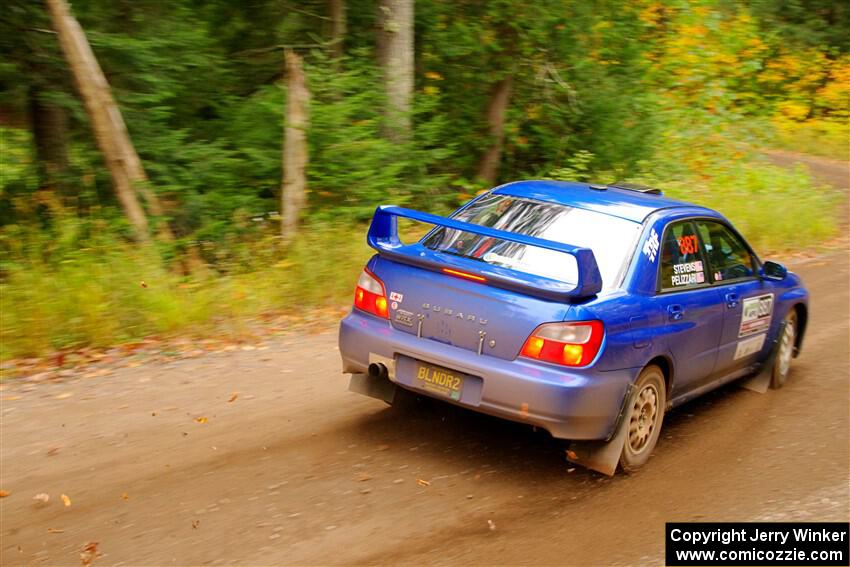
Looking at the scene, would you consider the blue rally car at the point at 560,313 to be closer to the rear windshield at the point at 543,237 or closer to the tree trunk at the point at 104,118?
the rear windshield at the point at 543,237

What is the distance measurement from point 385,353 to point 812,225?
43.5ft

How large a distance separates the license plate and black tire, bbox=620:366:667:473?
43.4 inches

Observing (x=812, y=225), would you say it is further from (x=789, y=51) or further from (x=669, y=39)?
(x=789, y=51)

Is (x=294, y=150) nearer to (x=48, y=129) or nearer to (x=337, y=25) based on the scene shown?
(x=48, y=129)

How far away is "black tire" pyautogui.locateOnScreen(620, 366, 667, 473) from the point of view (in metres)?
5.77

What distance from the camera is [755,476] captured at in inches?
233

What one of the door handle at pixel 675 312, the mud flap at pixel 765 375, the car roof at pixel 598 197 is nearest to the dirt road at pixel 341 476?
the mud flap at pixel 765 375

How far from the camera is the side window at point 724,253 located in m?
6.73

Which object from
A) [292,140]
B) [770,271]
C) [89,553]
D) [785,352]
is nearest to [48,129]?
[292,140]

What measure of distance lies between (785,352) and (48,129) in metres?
9.35

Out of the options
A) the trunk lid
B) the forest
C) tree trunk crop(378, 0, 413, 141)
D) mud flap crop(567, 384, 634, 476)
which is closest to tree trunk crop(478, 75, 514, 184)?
the forest

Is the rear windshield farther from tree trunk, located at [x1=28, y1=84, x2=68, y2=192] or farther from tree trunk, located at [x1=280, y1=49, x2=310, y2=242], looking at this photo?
tree trunk, located at [x1=28, y1=84, x2=68, y2=192]

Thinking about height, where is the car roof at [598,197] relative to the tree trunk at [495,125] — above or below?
above

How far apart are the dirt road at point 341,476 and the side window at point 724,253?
45.1 inches
